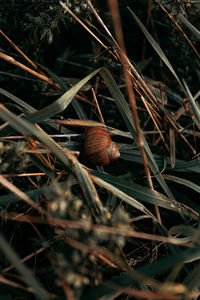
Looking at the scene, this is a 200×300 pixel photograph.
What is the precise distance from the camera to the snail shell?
1.04 m

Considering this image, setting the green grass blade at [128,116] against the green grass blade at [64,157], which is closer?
the green grass blade at [64,157]

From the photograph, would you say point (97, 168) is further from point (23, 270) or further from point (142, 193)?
point (23, 270)

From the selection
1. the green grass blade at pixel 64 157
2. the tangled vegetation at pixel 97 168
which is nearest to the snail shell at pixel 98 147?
the tangled vegetation at pixel 97 168

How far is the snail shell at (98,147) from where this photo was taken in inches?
41.0

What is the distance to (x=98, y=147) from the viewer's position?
1036 millimetres

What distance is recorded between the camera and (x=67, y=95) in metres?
0.92

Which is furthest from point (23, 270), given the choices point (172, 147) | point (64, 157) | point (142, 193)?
point (172, 147)

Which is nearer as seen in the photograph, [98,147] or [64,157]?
[64,157]

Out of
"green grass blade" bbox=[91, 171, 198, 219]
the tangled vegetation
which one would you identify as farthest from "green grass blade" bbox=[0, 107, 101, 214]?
"green grass blade" bbox=[91, 171, 198, 219]

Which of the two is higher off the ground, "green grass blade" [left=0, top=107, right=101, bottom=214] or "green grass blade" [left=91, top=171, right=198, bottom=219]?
"green grass blade" [left=0, top=107, right=101, bottom=214]

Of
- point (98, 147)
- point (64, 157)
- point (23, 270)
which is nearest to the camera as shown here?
point (23, 270)

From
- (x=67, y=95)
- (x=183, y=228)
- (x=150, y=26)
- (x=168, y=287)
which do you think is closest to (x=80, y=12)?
(x=67, y=95)

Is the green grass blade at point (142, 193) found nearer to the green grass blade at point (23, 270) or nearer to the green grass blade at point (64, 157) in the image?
the green grass blade at point (64, 157)

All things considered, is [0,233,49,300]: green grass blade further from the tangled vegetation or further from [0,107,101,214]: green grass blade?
[0,107,101,214]: green grass blade
